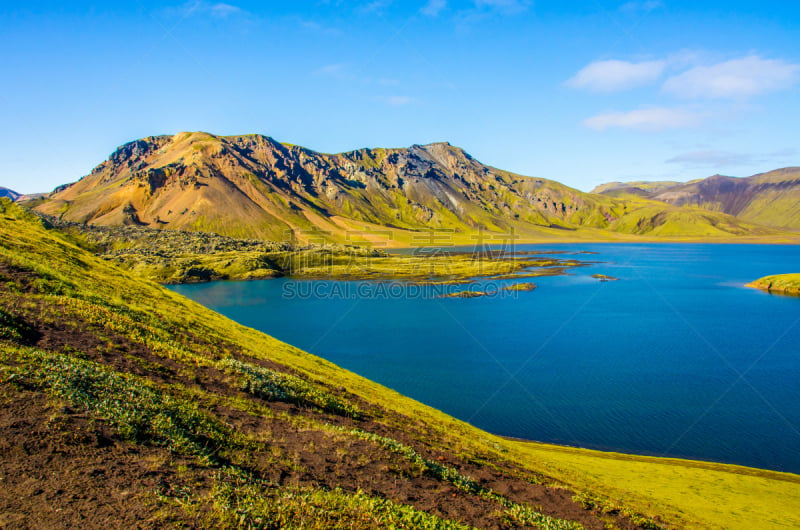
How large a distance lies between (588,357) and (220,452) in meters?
68.1

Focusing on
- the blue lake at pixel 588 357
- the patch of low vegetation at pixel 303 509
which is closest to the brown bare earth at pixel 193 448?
the patch of low vegetation at pixel 303 509

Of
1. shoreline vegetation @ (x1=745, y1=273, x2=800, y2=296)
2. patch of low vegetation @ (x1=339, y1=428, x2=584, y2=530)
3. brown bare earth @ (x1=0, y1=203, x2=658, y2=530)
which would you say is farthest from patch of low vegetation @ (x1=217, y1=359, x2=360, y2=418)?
shoreline vegetation @ (x1=745, y1=273, x2=800, y2=296)

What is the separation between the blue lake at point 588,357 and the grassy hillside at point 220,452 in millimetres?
14129

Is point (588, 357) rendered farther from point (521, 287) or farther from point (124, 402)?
point (124, 402)

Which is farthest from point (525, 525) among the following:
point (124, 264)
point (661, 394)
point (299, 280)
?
point (124, 264)

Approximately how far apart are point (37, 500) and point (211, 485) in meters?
3.77

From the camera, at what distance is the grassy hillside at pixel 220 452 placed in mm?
10445

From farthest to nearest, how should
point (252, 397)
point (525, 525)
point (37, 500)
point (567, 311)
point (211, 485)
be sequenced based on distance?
1. point (567, 311)
2. point (252, 397)
3. point (525, 525)
4. point (211, 485)
5. point (37, 500)

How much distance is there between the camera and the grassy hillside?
10445 mm

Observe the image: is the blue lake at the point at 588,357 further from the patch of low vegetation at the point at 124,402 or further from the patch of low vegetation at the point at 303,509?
the patch of low vegetation at the point at 124,402

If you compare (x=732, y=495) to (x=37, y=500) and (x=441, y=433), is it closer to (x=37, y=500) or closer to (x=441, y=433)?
(x=441, y=433)

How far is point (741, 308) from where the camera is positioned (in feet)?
352

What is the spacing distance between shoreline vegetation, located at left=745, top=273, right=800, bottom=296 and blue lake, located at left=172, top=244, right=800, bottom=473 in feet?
23.5

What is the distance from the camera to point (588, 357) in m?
69.2
